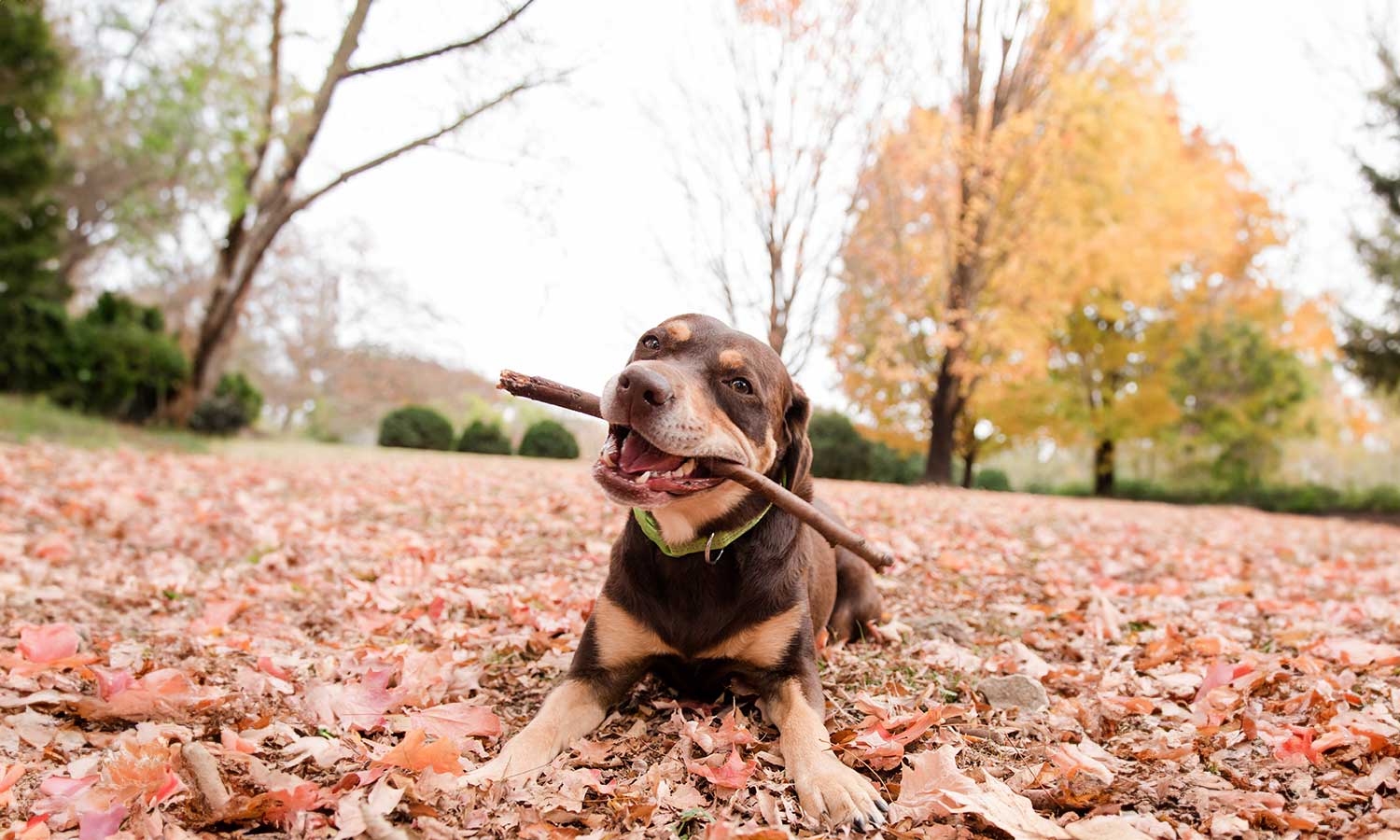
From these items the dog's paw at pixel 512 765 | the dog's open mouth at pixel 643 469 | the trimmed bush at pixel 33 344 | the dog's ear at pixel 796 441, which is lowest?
the dog's paw at pixel 512 765

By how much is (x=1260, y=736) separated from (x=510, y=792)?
2.50 metres

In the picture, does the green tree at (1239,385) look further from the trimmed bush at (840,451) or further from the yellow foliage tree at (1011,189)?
the trimmed bush at (840,451)

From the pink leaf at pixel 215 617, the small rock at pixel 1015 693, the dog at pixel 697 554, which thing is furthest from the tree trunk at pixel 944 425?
the dog at pixel 697 554

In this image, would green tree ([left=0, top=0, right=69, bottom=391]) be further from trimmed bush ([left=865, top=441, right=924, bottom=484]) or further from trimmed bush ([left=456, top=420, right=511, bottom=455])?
trimmed bush ([left=865, top=441, right=924, bottom=484])

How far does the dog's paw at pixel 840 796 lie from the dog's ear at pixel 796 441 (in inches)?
45.2

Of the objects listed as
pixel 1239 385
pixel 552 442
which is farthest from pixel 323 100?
pixel 1239 385

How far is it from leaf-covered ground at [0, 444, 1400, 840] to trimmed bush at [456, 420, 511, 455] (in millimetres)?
15142

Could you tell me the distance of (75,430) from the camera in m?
14.2

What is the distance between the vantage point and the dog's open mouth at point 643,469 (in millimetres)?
2689

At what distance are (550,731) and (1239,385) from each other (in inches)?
919

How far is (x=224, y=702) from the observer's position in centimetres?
293

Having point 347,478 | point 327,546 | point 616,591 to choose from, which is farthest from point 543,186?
point 616,591

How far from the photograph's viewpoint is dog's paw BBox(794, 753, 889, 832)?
2312 millimetres

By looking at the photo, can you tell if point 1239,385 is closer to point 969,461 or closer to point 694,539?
point 969,461
